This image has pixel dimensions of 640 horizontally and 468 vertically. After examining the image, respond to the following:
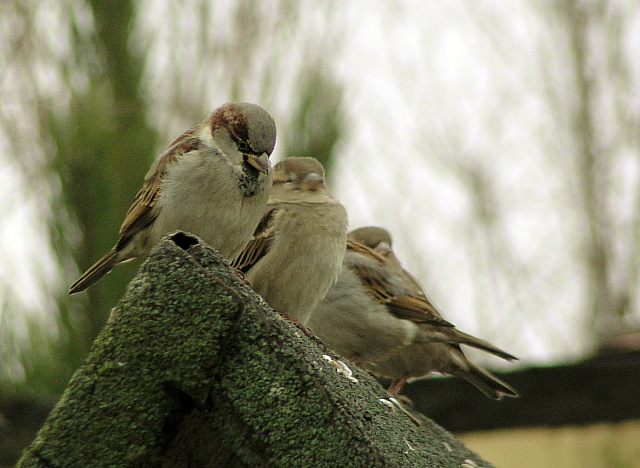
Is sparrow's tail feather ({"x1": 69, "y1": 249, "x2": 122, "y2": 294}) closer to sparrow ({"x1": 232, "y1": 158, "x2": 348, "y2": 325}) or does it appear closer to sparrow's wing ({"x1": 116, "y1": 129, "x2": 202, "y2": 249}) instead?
sparrow's wing ({"x1": 116, "y1": 129, "x2": 202, "y2": 249})

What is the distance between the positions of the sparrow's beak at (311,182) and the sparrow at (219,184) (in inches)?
28.0

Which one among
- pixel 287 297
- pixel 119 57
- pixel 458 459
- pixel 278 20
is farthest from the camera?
pixel 278 20

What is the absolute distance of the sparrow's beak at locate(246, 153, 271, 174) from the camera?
9.47 feet

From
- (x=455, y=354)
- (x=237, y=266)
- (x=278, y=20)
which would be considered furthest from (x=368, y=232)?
(x=278, y=20)

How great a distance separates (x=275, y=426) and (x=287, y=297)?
1.51 metres

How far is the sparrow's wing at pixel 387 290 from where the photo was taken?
14.2ft

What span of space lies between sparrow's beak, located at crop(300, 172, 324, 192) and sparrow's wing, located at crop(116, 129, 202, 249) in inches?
26.3

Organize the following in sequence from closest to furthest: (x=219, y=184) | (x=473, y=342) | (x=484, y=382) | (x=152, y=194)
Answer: (x=219, y=184)
(x=152, y=194)
(x=473, y=342)
(x=484, y=382)

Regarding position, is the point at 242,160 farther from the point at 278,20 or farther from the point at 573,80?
the point at 573,80

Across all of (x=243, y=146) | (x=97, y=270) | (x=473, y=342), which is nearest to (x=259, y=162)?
(x=243, y=146)

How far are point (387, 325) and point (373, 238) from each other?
1.59 ft

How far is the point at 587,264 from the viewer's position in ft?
36.9

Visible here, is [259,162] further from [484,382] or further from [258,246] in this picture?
[484,382]

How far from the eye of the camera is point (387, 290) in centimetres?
437
